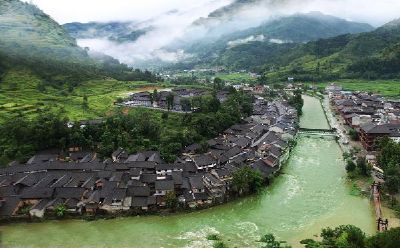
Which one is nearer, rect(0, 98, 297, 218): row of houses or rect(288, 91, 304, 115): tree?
rect(0, 98, 297, 218): row of houses

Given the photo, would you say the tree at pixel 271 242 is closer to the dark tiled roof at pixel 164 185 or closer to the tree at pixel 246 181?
the tree at pixel 246 181

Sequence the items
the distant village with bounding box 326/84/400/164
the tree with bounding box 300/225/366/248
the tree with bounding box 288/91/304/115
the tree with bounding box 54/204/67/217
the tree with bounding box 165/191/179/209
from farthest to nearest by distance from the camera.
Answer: the tree with bounding box 288/91/304/115
the distant village with bounding box 326/84/400/164
the tree with bounding box 165/191/179/209
the tree with bounding box 54/204/67/217
the tree with bounding box 300/225/366/248

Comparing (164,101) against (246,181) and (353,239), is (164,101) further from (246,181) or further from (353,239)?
(353,239)

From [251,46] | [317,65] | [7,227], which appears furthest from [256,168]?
[251,46]

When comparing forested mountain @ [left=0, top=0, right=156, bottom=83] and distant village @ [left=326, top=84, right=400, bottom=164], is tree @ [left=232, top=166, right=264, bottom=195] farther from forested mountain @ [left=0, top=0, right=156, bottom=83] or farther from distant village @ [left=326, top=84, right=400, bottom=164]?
forested mountain @ [left=0, top=0, right=156, bottom=83]

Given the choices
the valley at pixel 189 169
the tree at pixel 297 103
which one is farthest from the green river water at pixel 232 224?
the tree at pixel 297 103

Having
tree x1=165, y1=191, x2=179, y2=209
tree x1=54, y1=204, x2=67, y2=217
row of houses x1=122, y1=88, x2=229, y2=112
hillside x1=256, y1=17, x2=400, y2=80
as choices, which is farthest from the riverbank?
hillside x1=256, y1=17, x2=400, y2=80
